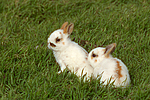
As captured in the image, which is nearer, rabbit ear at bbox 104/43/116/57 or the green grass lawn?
the green grass lawn

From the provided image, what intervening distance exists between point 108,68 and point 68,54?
2.44 feet

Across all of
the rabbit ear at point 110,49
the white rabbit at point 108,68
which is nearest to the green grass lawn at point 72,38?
the white rabbit at point 108,68

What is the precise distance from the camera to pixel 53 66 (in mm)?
4348

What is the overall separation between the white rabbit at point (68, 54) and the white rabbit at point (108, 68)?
0.12 m

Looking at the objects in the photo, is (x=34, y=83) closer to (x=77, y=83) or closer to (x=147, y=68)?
(x=77, y=83)

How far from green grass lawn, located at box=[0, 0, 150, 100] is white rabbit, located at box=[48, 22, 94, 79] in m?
0.17

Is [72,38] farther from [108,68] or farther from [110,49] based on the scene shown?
[108,68]

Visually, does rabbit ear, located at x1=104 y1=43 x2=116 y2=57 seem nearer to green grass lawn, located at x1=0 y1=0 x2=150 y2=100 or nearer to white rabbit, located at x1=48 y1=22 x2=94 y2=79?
white rabbit, located at x1=48 y1=22 x2=94 y2=79

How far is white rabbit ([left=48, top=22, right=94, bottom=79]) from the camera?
157 inches

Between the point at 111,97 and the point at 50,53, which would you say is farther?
the point at 50,53

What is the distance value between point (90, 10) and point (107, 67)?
3019mm

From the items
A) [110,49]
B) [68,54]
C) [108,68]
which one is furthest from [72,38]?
[108,68]

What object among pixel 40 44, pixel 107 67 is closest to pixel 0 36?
pixel 40 44

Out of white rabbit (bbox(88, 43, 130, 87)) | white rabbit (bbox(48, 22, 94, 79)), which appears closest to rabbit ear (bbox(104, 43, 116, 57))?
white rabbit (bbox(88, 43, 130, 87))
